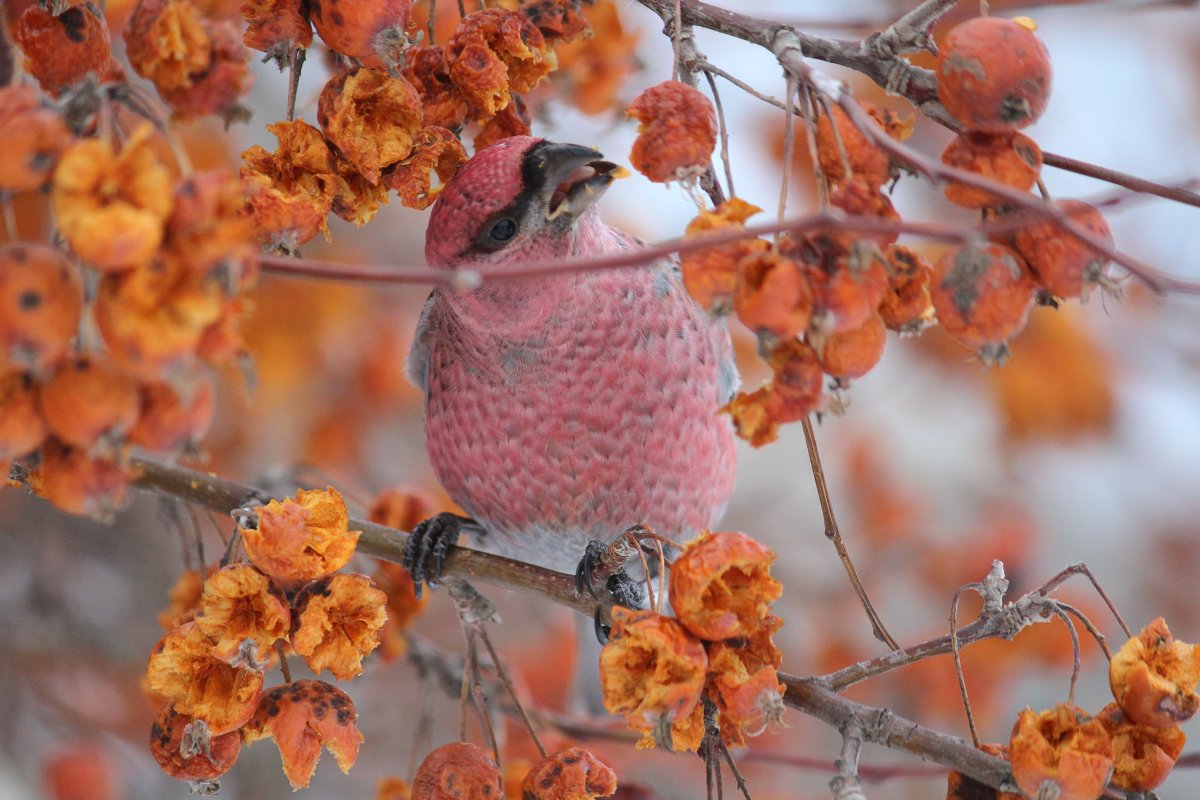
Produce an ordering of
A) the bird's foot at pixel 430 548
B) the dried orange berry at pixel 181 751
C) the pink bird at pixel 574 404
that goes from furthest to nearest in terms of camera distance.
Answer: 1. the pink bird at pixel 574 404
2. the bird's foot at pixel 430 548
3. the dried orange berry at pixel 181 751

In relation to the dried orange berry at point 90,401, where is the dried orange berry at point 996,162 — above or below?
above

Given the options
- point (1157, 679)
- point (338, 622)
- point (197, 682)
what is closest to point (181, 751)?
point (197, 682)

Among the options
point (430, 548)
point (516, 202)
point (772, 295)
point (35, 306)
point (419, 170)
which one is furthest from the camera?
point (430, 548)

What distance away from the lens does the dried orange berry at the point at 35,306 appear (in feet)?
2.04

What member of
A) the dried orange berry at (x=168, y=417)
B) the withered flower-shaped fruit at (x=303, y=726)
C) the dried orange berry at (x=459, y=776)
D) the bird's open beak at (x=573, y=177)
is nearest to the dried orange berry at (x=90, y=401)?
the dried orange berry at (x=168, y=417)

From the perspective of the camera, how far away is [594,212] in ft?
4.77

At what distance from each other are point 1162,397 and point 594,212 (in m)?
2.04

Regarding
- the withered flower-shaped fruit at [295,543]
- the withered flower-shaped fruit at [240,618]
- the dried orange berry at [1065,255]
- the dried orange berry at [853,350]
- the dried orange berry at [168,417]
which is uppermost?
the dried orange berry at [1065,255]

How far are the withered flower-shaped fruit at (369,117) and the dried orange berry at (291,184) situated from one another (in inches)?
0.8

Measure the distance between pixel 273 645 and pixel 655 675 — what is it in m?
0.32

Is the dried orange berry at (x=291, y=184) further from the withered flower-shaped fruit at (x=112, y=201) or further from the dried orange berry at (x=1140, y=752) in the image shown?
the dried orange berry at (x=1140, y=752)

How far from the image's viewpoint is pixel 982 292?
797mm

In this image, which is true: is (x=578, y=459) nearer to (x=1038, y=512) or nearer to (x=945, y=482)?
(x=1038, y=512)

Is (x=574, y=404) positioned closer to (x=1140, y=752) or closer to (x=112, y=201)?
(x=1140, y=752)
